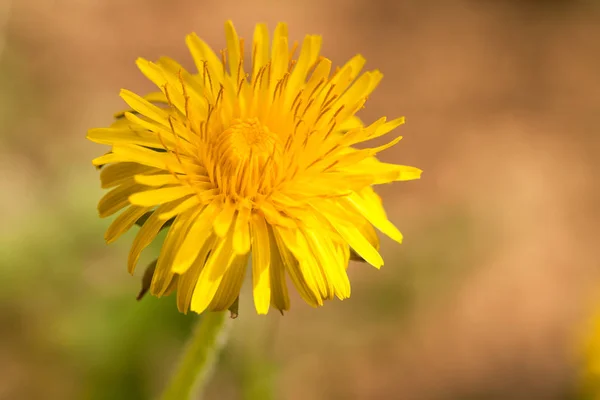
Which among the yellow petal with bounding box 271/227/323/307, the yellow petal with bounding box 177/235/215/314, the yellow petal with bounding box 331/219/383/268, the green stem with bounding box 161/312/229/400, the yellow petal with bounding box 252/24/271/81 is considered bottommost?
the green stem with bounding box 161/312/229/400

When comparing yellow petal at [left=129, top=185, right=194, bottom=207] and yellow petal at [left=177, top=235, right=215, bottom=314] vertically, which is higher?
yellow petal at [left=129, top=185, right=194, bottom=207]

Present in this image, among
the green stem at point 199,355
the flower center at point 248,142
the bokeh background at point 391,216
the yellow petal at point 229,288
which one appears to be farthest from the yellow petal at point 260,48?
the bokeh background at point 391,216

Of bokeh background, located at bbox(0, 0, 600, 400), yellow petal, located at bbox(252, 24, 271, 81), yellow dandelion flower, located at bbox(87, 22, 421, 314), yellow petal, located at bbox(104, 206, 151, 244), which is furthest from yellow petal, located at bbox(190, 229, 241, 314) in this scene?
bokeh background, located at bbox(0, 0, 600, 400)

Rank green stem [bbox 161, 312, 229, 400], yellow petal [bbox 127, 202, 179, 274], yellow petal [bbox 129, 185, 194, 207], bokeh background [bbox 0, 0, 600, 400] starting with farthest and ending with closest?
bokeh background [bbox 0, 0, 600, 400] < green stem [bbox 161, 312, 229, 400] < yellow petal [bbox 127, 202, 179, 274] < yellow petal [bbox 129, 185, 194, 207]

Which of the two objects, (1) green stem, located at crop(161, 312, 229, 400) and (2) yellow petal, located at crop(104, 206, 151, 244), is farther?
(1) green stem, located at crop(161, 312, 229, 400)

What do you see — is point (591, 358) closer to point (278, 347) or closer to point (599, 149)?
point (278, 347)

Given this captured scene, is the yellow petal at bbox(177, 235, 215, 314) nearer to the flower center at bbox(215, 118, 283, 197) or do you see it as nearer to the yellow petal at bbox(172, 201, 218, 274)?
the yellow petal at bbox(172, 201, 218, 274)

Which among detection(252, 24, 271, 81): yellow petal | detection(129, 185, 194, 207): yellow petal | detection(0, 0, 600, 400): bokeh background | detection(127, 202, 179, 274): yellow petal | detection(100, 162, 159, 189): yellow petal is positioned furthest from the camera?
detection(0, 0, 600, 400): bokeh background

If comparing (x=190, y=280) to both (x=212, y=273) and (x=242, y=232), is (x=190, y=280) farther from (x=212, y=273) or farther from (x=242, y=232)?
(x=242, y=232)

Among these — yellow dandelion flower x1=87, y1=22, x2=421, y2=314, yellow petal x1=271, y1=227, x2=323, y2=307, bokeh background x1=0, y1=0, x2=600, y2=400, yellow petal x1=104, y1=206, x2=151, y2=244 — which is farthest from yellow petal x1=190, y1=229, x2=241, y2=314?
bokeh background x1=0, y1=0, x2=600, y2=400
